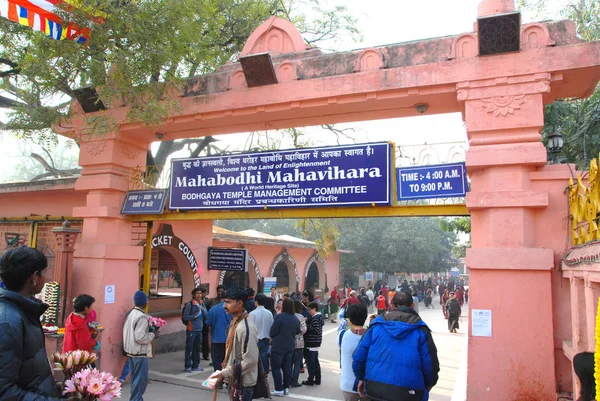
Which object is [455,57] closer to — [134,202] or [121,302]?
[134,202]

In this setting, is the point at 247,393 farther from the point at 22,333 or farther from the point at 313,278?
the point at 313,278

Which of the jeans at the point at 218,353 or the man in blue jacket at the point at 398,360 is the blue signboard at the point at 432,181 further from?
the jeans at the point at 218,353

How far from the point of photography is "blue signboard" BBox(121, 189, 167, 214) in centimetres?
770

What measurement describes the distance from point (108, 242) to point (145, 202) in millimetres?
962

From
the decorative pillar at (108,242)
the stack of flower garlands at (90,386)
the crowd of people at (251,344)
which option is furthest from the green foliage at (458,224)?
the stack of flower garlands at (90,386)

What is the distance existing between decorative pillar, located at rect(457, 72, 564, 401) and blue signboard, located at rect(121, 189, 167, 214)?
16.1 feet

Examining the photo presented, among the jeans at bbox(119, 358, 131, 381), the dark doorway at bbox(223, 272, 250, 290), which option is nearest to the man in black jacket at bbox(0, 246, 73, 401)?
the jeans at bbox(119, 358, 131, 381)

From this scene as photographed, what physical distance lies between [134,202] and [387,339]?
18.6 feet

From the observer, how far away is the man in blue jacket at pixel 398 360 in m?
3.55

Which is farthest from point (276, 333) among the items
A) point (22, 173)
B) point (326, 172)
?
point (22, 173)

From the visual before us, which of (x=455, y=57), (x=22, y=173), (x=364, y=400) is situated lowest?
(x=364, y=400)

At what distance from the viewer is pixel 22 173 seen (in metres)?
54.2

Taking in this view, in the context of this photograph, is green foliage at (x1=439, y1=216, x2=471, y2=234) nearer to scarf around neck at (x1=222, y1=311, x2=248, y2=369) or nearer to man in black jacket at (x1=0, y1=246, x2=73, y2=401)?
scarf around neck at (x1=222, y1=311, x2=248, y2=369)

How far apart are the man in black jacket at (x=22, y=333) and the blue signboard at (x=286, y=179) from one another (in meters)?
4.44
